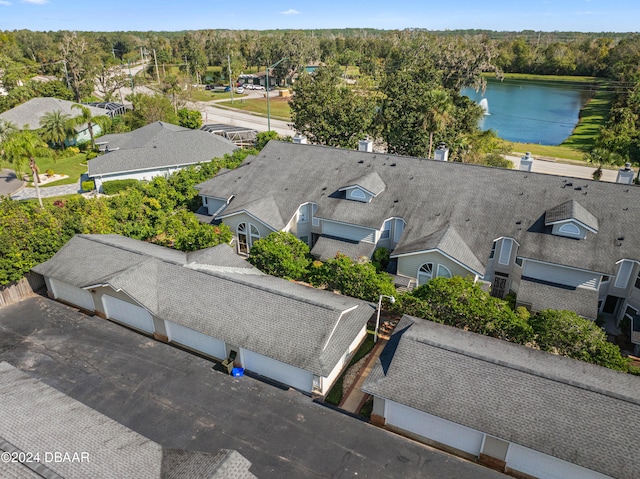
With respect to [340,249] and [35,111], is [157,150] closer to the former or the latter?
[340,249]

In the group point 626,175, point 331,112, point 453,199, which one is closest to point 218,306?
point 453,199

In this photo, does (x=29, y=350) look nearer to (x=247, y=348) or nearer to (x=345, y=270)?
(x=247, y=348)

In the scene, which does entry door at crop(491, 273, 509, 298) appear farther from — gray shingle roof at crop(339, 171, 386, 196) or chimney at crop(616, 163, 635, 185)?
chimney at crop(616, 163, 635, 185)

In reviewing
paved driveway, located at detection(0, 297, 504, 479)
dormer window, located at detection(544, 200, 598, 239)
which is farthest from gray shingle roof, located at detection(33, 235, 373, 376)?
dormer window, located at detection(544, 200, 598, 239)

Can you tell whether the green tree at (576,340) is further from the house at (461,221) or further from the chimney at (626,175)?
the chimney at (626,175)

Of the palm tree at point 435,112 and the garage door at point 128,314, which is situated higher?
the palm tree at point 435,112

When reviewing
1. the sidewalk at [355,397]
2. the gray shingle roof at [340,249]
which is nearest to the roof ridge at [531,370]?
the sidewalk at [355,397]
